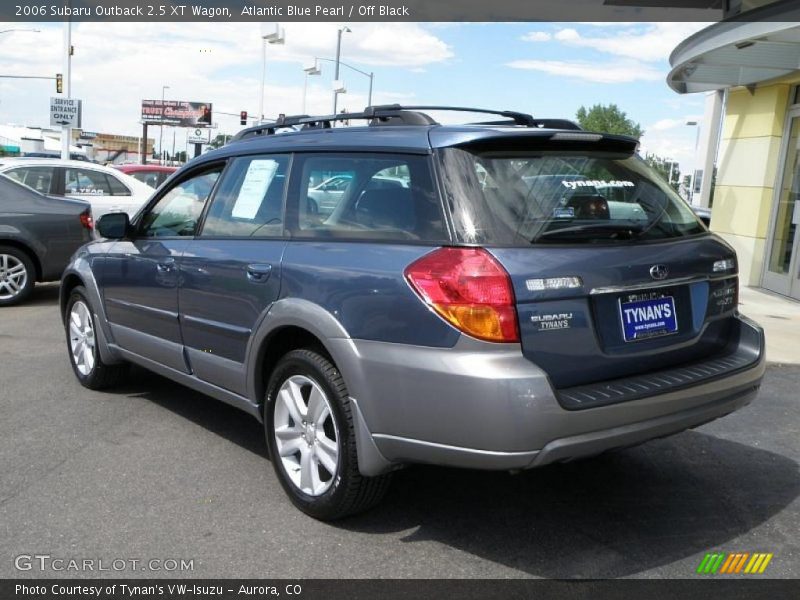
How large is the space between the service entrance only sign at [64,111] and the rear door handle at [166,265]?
17.0 metres

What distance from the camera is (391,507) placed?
379 centimetres

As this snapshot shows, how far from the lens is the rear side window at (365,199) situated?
3.29m

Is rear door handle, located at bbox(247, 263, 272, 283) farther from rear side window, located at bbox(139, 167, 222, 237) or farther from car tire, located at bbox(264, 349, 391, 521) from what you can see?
rear side window, located at bbox(139, 167, 222, 237)

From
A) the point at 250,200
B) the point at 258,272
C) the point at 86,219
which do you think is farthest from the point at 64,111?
the point at 258,272

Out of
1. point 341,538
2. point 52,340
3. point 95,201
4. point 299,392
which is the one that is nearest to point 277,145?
point 299,392

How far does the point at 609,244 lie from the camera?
3291 mm

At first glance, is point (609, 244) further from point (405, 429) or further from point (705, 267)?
point (405, 429)

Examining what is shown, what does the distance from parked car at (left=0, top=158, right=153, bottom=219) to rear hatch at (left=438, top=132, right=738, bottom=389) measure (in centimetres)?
954

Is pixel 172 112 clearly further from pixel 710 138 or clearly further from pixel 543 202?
pixel 543 202

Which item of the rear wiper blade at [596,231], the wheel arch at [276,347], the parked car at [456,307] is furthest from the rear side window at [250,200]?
the rear wiper blade at [596,231]

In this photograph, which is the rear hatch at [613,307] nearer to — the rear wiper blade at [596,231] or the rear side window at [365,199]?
the rear wiper blade at [596,231]

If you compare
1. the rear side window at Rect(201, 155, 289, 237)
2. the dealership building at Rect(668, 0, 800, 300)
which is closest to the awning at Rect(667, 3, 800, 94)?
the dealership building at Rect(668, 0, 800, 300)

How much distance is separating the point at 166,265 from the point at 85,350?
160 centimetres

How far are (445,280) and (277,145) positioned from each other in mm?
1572
